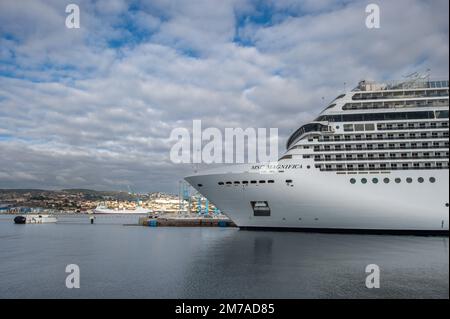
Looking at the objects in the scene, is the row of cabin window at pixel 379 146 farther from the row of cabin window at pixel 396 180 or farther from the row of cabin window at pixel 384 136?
the row of cabin window at pixel 396 180

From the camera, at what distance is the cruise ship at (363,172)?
3728 cm

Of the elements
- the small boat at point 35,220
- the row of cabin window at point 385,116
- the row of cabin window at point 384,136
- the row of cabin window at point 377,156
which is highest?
the row of cabin window at point 385,116

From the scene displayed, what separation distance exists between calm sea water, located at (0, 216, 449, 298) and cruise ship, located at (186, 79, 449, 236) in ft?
10.7

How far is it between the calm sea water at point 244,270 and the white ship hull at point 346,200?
2331 millimetres

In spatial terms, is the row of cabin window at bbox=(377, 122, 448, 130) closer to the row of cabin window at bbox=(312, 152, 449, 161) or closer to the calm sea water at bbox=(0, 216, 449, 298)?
the row of cabin window at bbox=(312, 152, 449, 161)

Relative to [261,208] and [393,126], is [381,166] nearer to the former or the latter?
[393,126]

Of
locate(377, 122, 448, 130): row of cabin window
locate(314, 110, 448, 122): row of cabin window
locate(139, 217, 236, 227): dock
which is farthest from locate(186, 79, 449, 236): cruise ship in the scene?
locate(139, 217, 236, 227): dock

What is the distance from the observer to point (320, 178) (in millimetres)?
39219

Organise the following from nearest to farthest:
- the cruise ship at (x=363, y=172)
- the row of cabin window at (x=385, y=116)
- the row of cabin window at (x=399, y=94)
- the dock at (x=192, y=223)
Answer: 1. the cruise ship at (x=363, y=172)
2. the row of cabin window at (x=385, y=116)
3. the row of cabin window at (x=399, y=94)
4. the dock at (x=192, y=223)

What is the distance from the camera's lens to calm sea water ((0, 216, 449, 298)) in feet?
61.2

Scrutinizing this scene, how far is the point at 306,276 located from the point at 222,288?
600 cm

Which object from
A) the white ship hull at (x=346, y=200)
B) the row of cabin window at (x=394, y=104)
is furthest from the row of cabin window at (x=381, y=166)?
the row of cabin window at (x=394, y=104)
